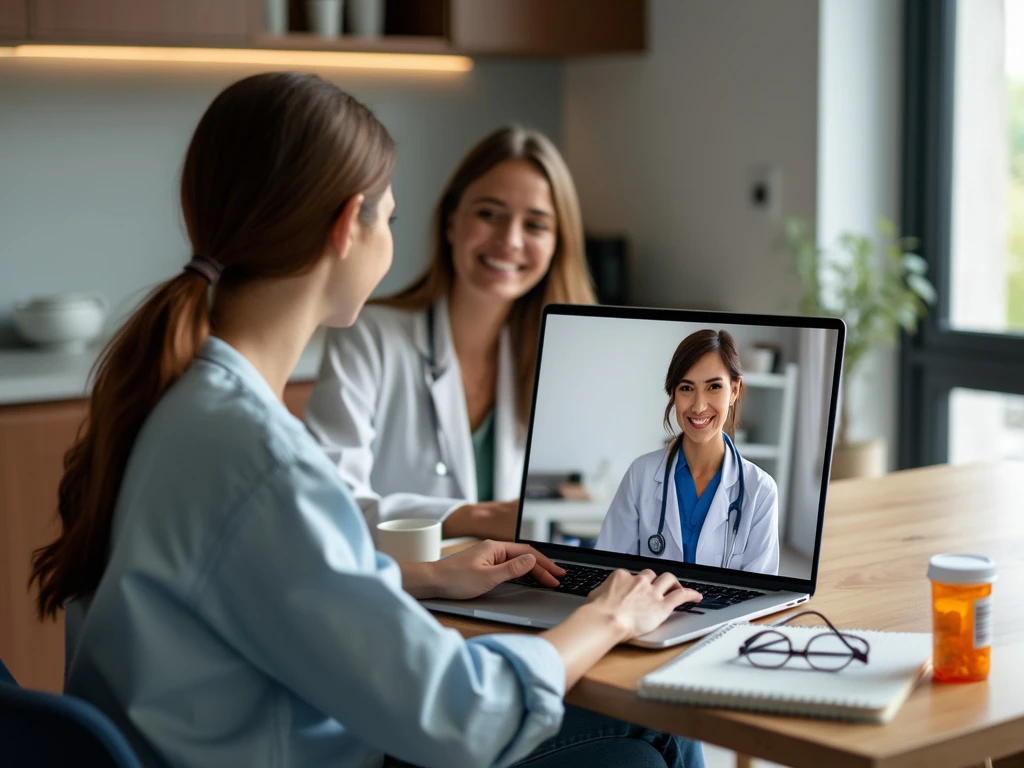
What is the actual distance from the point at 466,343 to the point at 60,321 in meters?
1.21

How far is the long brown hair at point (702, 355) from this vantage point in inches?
53.0

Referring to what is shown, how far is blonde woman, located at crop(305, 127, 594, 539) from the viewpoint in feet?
6.98

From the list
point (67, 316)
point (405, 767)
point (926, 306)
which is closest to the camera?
point (405, 767)

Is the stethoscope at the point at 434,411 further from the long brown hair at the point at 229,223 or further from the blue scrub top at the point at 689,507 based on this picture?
the long brown hair at the point at 229,223

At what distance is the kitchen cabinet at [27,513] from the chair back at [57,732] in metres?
1.77

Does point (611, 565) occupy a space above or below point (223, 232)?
below

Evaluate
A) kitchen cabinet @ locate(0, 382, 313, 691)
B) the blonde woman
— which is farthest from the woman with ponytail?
kitchen cabinet @ locate(0, 382, 313, 691)

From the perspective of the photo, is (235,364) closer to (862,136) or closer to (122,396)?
(122,396)

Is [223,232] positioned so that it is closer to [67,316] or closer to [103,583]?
[103,583]

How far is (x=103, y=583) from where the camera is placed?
1096mm

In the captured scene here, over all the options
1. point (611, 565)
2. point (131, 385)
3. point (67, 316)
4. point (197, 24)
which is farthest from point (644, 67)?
point (131, 385)

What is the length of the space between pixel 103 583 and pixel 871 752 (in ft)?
2.09

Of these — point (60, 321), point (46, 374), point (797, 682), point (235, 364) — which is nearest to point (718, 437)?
point (797, 682)

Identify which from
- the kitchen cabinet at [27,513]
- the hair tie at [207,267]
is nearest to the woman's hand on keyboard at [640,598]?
the hair tie at [207,267]
